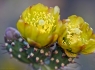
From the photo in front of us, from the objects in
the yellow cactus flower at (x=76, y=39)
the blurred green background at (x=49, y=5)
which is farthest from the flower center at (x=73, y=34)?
the blurred green background at (x=49, y=5)

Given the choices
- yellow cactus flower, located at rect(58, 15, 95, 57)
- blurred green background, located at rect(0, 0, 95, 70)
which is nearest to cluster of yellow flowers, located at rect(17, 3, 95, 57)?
yellow cactus flower, located at rect(58, 15, 95, 57)

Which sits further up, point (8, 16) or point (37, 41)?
point (8, 16)

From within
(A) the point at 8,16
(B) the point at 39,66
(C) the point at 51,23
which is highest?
(A) the point at 8,16

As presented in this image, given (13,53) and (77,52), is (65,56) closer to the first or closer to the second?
(77,52)

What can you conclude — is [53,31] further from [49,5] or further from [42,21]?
[49,5]

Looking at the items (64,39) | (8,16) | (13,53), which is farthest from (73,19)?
(8,16)

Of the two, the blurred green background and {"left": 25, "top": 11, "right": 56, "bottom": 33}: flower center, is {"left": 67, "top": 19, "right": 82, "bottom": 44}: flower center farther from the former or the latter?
the blurred green background

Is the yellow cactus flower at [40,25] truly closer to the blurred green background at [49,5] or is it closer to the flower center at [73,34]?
the flower center at [73,34]
